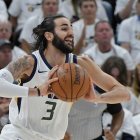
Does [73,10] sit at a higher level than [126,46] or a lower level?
higher

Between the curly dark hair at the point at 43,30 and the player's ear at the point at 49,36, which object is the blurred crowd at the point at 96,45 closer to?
the curly dark hair at the point at 43,30

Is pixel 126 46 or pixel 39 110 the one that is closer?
pixel 39 110

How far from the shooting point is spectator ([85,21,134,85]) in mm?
7152

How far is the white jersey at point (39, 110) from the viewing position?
384cm

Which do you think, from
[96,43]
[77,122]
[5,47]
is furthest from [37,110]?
[96,43]

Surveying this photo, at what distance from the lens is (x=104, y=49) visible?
286 inches

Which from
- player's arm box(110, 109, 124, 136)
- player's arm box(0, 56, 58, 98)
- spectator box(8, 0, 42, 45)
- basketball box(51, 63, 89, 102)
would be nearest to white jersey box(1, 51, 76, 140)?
Answer: player's arm box(0, 56, 58, 98)

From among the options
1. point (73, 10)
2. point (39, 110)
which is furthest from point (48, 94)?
point (73, 10)

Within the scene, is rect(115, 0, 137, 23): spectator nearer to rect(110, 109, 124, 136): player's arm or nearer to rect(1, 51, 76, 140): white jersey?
rect(110, 109, 124, 136): player's arm

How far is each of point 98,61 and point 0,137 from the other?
3696 mm

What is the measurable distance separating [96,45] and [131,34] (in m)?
1.11

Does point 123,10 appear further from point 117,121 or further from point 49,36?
point 49,36

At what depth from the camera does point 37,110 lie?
3.87 meters

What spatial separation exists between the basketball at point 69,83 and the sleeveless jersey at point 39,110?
498mm
